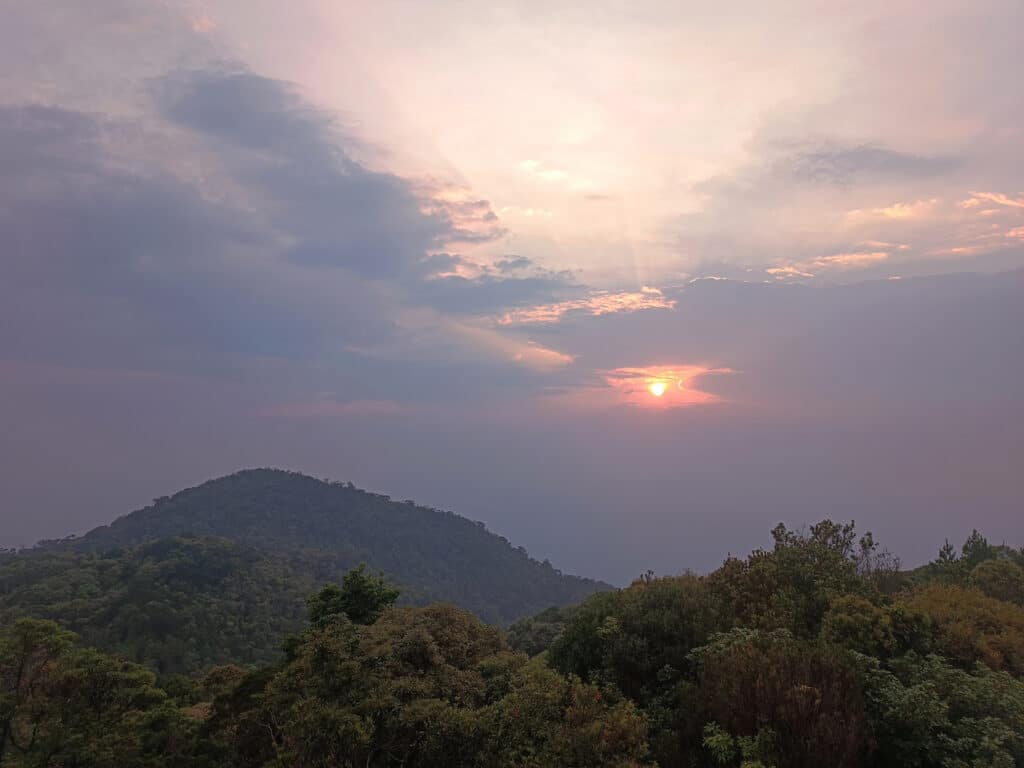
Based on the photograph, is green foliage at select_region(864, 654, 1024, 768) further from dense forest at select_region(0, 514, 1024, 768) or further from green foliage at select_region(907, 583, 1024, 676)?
green foliage at select_region(907, 583, 1024, 676)

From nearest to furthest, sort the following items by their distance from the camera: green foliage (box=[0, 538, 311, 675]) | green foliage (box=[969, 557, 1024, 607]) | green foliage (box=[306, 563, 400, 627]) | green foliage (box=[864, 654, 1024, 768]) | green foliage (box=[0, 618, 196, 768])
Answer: green foliage (box=[864, 654, 1024, 768]) < green foliage (box=[0, 618, 196, 768]) < green foliage (box=[969, 557, 1024, 607]) < green foliage (box=[306, 563, 400, 627]) < green foliage (box=[0, 538, 311, 675])

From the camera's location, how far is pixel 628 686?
582 inches

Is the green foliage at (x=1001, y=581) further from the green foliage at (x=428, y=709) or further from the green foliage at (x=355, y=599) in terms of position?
the green foliage at (x=355, y=599)

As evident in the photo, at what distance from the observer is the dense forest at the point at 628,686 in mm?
10344

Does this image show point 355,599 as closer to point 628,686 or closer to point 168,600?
point 628,686

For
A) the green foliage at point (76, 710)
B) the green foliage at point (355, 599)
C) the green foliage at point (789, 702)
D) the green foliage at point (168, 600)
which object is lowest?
the green foliage at point (168, 600)

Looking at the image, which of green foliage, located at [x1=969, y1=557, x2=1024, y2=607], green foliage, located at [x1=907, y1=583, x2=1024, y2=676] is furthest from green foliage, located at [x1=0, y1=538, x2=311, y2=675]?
green foliage, located at [x1=907, y1=583, x2=1024, y2=676]

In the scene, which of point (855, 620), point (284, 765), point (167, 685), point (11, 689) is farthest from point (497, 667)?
point (167, 685)

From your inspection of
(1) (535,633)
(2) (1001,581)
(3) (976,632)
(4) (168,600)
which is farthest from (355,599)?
(4) (168,600)

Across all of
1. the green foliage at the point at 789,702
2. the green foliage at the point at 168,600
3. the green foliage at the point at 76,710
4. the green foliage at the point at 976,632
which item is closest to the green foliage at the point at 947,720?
the green foliage at the point at 789,702

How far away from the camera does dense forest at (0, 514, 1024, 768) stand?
10344 mm

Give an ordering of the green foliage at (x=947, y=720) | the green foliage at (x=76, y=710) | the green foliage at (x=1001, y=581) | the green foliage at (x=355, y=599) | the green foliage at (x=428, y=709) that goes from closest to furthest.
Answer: the green foliage at (x=947, y=720), the green foliage at (x=428, y=709), the green foliage at (x=76, y=710), the green foliage at (x=1001, y=581), the green foliage at (x=355, y=599)

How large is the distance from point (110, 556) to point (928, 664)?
515ft

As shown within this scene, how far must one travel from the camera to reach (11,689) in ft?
67.3
